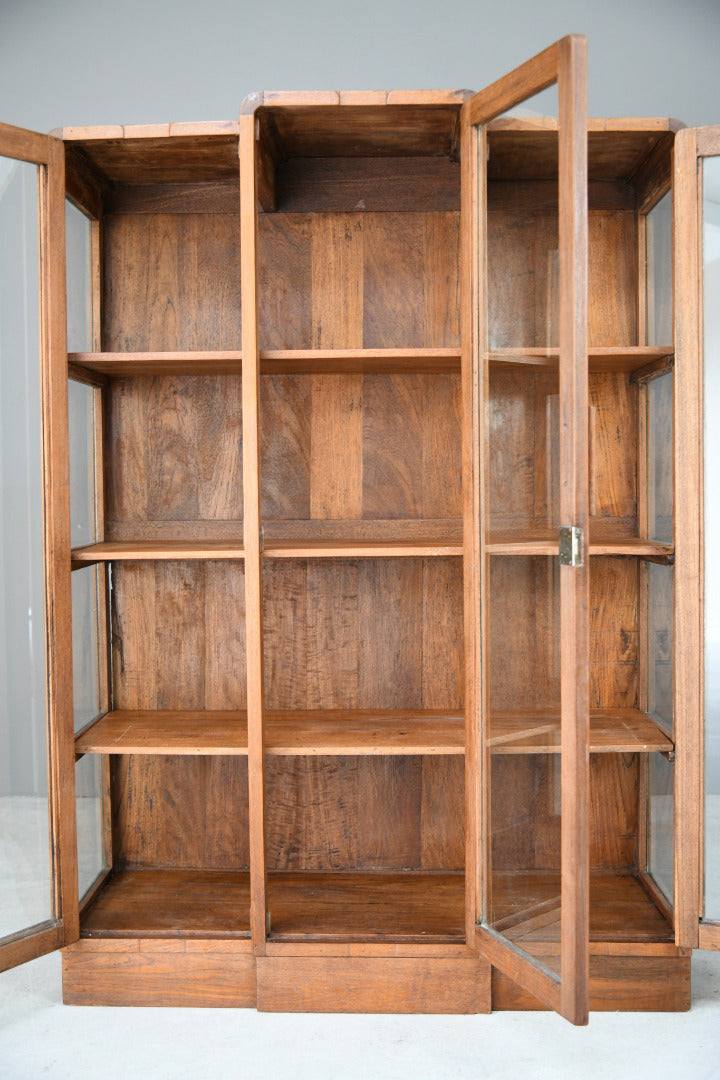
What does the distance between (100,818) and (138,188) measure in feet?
6.33

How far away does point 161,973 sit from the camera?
A: 94.6 inches

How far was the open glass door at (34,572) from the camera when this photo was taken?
2289mm

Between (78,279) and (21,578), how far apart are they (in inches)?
34.7

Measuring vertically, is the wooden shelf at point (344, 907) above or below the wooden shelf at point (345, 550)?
below

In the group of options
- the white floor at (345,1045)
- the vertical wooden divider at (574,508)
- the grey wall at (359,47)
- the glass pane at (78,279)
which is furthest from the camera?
the grey wall at (359,47)

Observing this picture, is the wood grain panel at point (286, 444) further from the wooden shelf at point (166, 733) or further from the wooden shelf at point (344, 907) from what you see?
the wooden shelf at point (344, 907)

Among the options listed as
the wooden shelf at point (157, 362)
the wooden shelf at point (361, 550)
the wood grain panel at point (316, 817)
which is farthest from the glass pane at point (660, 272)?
the wood grain panel at point (316, 817)

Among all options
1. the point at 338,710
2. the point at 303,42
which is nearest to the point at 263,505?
the point at 338,710

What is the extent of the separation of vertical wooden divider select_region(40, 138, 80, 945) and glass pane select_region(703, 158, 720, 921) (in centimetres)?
164

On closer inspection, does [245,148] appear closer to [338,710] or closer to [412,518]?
[412,518]

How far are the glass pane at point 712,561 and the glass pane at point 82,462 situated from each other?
167 centimetres

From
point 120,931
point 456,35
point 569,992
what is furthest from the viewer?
point 456,35

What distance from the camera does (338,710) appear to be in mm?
2793

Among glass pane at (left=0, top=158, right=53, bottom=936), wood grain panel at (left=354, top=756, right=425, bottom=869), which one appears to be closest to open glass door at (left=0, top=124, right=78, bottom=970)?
glass pane at (left=0, top=158, right=53, bottom=936)
